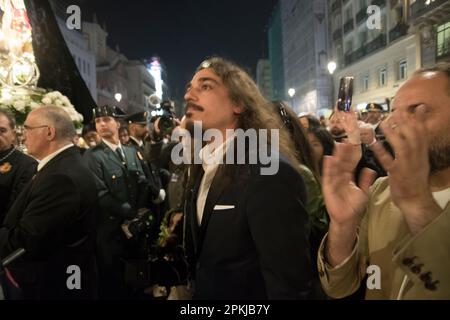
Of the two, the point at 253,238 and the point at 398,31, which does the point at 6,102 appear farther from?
the point at 398,31

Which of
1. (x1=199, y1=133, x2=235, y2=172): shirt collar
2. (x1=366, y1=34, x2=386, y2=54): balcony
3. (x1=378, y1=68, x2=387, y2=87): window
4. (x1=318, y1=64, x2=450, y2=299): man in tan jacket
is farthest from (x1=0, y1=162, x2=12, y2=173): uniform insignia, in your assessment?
(x1=378, y1=68, x2=387, y2=87): window

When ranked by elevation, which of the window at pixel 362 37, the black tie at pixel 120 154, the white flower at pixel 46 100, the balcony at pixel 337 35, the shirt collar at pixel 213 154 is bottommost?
the shirt collar at pixel 213 154

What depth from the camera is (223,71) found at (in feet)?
7.66

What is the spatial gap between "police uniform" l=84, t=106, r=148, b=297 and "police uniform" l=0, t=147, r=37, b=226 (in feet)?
2.64

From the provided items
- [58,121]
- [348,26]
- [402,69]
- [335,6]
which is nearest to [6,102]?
[58,121]

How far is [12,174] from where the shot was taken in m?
3.96

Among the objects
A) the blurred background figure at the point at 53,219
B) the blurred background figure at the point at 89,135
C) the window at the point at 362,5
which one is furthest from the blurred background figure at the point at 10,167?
the window at the point at 362,5

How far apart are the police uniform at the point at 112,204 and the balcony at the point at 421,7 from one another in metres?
17.0

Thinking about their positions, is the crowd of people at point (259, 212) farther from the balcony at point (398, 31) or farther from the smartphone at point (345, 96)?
the balcony at point (398, 31)

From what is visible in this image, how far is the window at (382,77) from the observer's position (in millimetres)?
27253
